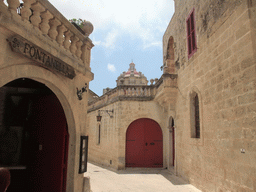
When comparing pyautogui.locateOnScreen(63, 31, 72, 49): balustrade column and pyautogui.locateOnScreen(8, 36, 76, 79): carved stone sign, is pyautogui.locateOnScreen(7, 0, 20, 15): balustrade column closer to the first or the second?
pyautogui.locateOnScreen(8, 36, 76, 79): carved stone sign

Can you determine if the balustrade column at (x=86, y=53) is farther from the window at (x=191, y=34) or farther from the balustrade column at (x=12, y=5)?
the window at (x=191, y=34)

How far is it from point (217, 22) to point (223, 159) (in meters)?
3.52

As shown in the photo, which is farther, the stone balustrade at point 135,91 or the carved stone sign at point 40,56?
the stone balustrade at point 135,91

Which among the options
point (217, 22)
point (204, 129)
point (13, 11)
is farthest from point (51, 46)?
point (204, 129)

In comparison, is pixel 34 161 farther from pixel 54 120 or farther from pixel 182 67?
pixel 182 67

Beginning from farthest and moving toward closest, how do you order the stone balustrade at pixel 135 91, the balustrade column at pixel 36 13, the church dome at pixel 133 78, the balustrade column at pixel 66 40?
the church dome at pixel 133 78
the stone balustrade at pixel 135 91
the balustrade column at pixel 66 40
the balustrade column at pixel 36 13

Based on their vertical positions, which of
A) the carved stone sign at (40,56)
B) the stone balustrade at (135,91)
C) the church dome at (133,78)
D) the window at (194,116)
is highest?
the church dome at (133,78)

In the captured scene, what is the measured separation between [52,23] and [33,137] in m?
2.58

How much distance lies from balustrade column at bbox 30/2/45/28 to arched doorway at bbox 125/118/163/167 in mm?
8629

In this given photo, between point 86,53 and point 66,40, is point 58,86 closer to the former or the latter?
point 66,40

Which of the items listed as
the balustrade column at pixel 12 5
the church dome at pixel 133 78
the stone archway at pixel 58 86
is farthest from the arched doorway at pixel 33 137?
the church dome at pixel 133 78

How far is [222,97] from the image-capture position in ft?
17.1

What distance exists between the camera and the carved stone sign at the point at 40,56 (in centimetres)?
267

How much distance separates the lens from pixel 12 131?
16.2 ft
